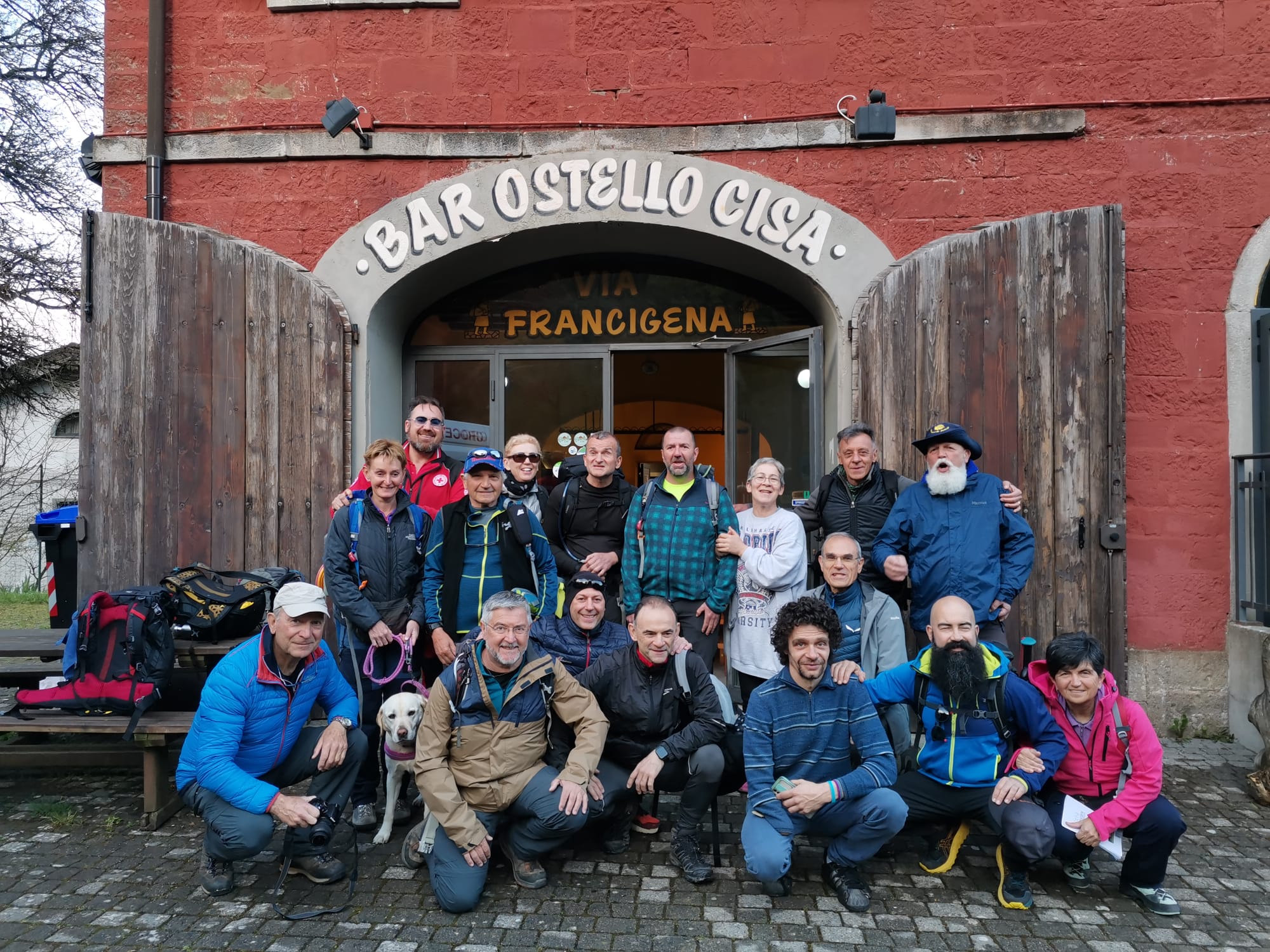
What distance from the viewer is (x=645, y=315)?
660cm

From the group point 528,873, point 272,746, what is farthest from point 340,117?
point 528,873

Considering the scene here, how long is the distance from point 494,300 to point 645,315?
120cm

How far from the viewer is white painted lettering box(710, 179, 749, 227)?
18.2 feet

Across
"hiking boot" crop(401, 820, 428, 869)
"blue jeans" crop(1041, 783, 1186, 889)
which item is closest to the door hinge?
"blue jeans" crop(1041, 783, 1186, 889)

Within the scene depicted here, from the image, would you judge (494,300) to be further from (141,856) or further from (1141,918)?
(1141,918)

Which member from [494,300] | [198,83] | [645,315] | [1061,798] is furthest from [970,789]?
[198,83]

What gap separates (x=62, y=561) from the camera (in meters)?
6.61

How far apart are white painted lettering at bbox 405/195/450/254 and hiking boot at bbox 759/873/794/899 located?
4334 millimetres

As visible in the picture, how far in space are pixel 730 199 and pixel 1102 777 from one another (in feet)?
12.8

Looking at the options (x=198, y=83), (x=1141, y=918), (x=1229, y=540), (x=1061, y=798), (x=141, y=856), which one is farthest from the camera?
(x=198, y=83)

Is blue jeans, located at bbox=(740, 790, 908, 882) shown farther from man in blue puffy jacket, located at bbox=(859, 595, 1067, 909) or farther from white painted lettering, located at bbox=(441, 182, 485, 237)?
white painted lettering, located at bbox=(441, 182, 485, 237)

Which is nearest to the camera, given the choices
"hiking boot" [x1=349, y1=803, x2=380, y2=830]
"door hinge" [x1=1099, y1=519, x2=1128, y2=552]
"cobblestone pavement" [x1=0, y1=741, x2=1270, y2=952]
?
"cobblestone pavement" [x1=0, y1=741, x2=1270, y2=952]

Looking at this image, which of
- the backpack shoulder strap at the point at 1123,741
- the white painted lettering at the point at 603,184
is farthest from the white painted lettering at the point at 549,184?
the backpack shoulder strap at the point at 1123,741

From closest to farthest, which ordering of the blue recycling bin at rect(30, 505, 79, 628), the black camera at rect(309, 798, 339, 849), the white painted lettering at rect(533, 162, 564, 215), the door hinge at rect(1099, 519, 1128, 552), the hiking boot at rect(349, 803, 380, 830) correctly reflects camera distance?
the black camera at rect(309, 798, 339, 849) < the hiking boot at rect(349, 803, 380, 830) < the door hinge at rect(1099, 519, 1128, 552) < the white painted lettering at rect(533, 162, 564, 215) < the blue recycling bin at rect(30, 505, 79, 628)
